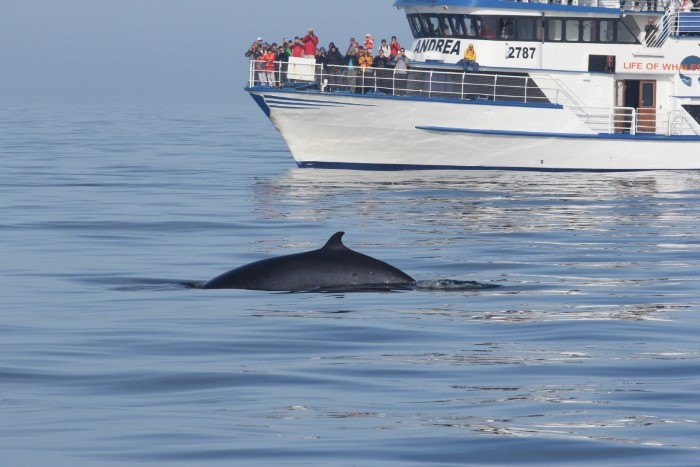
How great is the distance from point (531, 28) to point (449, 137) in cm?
418

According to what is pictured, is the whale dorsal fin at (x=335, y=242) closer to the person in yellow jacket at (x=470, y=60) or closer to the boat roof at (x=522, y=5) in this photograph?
the person in yellow jacket at (x=470, y=60)

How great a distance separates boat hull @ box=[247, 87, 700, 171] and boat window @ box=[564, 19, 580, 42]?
2.35 m

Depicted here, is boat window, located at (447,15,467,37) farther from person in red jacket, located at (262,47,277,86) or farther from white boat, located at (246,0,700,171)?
person in red jacket, located at (262,47,277,86)

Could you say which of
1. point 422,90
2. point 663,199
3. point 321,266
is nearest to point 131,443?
point 321,266

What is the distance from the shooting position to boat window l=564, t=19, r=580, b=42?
4438 cm

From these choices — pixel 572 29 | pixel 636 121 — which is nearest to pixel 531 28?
pixel 572 29

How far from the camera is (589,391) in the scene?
12562 millimetres

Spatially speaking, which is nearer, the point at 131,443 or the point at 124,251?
the point at 131,443

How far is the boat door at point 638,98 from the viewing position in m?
45.4

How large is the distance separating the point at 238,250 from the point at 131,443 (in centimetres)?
1388

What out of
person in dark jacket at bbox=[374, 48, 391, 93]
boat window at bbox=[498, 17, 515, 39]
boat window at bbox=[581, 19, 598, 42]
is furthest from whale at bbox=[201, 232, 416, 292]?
boat window at bbox=[581, 19, 598, 42]

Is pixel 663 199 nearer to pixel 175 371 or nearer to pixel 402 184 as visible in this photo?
pixel 402 184

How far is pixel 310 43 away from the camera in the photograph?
44.3 m

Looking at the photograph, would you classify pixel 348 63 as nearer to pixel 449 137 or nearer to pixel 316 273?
pixel 449 137
